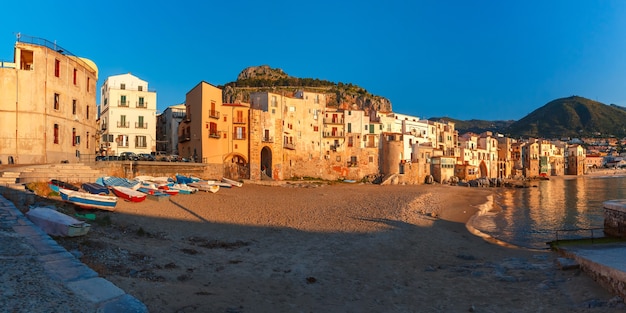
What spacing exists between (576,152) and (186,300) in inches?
6263

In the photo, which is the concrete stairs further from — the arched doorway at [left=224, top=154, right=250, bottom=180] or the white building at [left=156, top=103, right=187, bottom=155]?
the white building at [left=156, top=103, right=187, bottom=155]

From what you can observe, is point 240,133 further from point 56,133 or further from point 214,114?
point 56,133

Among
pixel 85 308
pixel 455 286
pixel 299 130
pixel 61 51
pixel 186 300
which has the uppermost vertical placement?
pixel 61 51

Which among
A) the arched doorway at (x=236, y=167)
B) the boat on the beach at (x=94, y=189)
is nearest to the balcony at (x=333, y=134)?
the arched doorway at (x=236, y=167)

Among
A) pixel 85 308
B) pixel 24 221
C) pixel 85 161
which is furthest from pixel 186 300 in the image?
pixel 85 161

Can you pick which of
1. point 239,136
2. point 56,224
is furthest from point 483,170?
point 56,224

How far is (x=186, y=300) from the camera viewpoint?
27.2ft

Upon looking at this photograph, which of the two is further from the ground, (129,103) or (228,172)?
(129,103)

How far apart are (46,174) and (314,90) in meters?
100

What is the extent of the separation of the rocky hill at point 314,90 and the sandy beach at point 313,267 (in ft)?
274

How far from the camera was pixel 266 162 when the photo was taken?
184ft

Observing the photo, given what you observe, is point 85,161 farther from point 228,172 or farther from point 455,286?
point 455,286

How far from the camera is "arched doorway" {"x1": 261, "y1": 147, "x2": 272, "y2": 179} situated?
55094 millimetres

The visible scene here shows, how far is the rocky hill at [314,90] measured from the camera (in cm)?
10721
